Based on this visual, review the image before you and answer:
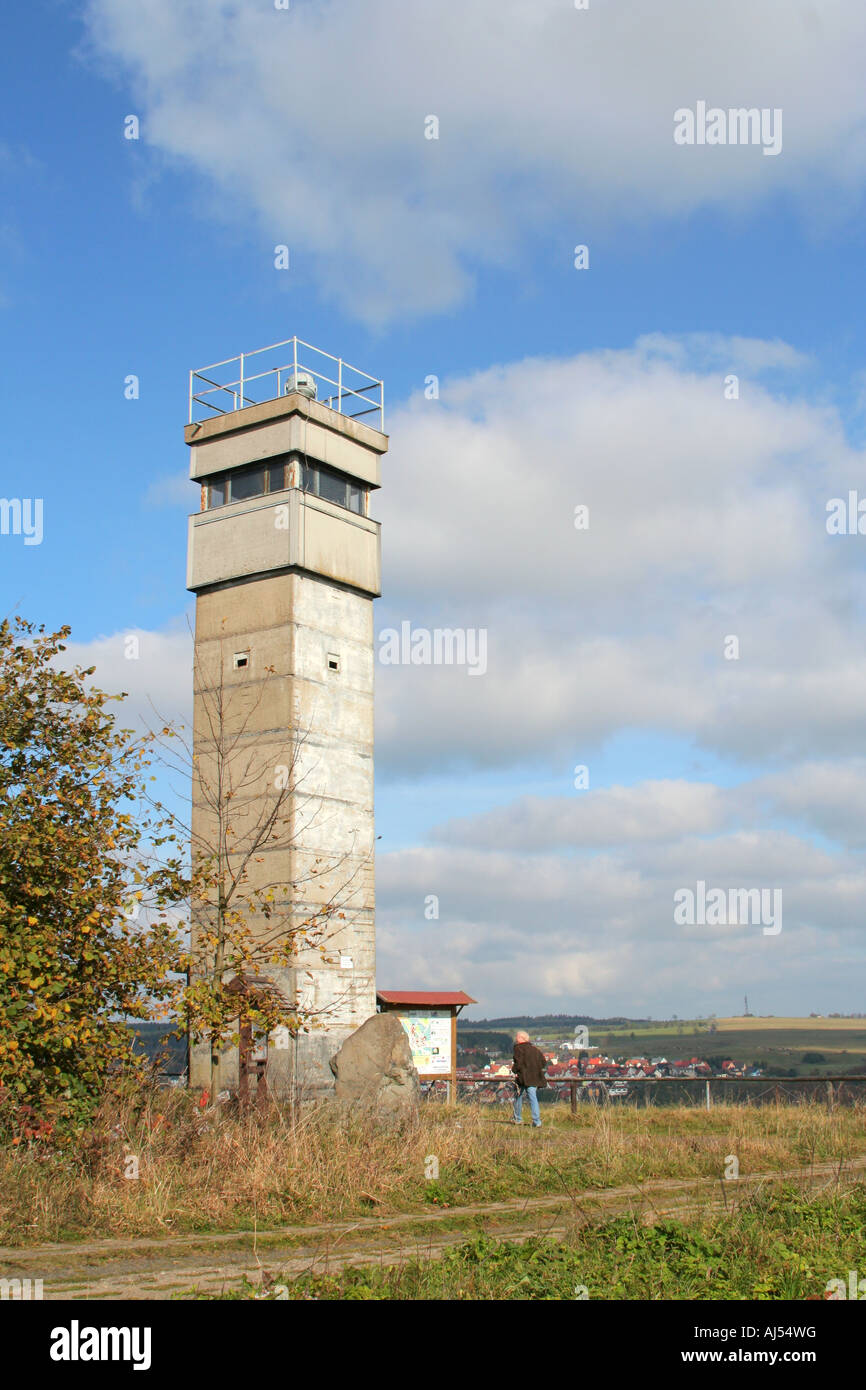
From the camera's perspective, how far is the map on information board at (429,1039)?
78.6 feet

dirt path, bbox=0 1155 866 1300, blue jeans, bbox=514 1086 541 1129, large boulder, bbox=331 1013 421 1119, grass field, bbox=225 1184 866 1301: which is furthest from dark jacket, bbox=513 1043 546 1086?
grass field, bbox=225 1184 866 1301

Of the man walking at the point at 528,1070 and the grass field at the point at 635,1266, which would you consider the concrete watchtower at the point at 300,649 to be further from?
the grass field at the point at 635,1266

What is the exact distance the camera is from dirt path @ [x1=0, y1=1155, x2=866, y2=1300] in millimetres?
7457

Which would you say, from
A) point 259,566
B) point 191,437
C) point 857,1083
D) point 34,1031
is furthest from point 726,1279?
point 191,437

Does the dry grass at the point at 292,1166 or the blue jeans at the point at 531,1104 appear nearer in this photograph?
the dry grass at the point at 292,1166

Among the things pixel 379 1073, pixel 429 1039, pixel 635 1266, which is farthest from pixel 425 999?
pixel 635 1266

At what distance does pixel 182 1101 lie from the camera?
13.3 m

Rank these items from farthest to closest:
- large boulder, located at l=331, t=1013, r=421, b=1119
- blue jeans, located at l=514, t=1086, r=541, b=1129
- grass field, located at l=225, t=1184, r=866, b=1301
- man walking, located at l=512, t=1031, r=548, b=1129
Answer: man walking, located at l=512, t=1031, r=548, b=1129 → blue jeans, located at l=514, t=1086, r=541, b=1129 → large boulder, located at l=331, t=1013, r=421, b=1119 → grass field, located at l=225, t=1184, r=866, b=1301

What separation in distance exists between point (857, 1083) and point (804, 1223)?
13.1 metres

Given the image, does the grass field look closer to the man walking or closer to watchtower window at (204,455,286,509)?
the man walking

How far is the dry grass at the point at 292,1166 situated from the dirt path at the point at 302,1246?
1.37ft

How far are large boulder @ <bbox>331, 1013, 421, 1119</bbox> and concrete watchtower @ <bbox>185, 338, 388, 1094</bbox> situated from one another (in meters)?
7.14

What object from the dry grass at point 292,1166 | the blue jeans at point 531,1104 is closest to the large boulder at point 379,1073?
the dry grass at point 292,1166
